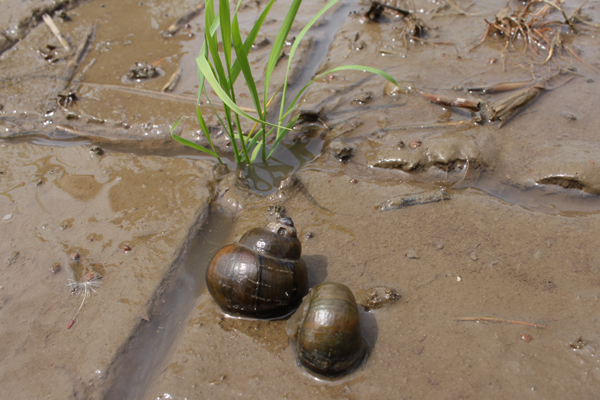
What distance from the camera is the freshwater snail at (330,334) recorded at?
78.0 inches

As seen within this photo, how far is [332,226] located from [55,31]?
495cm

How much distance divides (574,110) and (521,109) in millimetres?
501

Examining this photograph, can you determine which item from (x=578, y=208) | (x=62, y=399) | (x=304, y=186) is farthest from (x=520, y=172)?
(x=62, y=399)

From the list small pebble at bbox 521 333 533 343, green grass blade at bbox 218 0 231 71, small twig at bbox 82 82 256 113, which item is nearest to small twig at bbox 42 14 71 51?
small twig at bbox 82 82 256 113

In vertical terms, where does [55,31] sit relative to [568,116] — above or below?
above

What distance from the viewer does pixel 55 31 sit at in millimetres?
5125

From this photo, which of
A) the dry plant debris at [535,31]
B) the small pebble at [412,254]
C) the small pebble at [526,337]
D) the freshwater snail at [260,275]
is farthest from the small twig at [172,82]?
the small pebble at [526,337]

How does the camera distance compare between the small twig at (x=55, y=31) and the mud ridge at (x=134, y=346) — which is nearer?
the mud ridge at (x=134, y=346)

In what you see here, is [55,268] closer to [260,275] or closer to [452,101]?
[260,275]

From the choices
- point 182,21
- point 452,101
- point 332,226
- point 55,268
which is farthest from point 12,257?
point 182,21

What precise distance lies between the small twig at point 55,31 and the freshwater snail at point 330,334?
16.4 feet

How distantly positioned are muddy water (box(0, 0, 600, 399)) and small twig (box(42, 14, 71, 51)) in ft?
0.65

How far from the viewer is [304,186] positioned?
3.27 m

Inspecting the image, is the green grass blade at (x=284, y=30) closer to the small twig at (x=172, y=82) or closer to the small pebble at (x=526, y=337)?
the small twig at (x=172, y=82)
